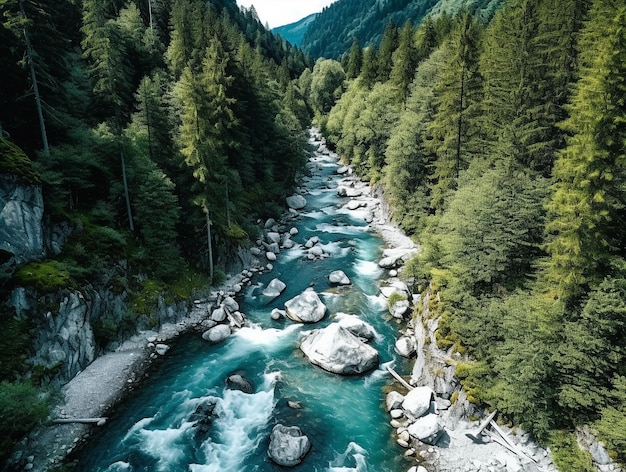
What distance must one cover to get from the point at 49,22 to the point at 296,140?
99.7ft

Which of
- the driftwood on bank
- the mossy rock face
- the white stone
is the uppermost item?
the mossy rock face

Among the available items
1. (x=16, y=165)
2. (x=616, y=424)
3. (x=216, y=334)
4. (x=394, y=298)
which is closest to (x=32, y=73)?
(x=16, y=165)

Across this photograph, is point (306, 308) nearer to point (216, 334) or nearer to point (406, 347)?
point (216, 334)

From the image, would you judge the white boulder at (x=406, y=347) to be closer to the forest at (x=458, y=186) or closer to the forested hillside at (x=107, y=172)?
the forest at (x=458, y=186)

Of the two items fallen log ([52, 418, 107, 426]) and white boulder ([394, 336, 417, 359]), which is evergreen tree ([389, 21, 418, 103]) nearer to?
white boulder ([394, 336, 417, 359])

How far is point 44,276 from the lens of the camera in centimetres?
2331

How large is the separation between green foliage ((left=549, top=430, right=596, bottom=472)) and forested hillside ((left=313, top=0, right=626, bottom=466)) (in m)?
0.05

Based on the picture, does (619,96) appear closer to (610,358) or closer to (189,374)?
(610,358)

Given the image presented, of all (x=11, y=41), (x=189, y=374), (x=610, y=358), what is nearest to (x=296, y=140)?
(x=11, y=41)

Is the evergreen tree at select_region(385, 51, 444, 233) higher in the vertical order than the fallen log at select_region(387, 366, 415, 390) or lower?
higher

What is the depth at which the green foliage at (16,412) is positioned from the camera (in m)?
16.7

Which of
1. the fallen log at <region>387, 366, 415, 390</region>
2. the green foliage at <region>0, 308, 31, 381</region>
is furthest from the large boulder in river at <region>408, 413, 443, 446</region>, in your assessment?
the green foliage at <region>0, 308, 31, 381</region>

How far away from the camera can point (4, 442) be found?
16734 millimetres

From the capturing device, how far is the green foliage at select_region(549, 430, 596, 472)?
16672mm
